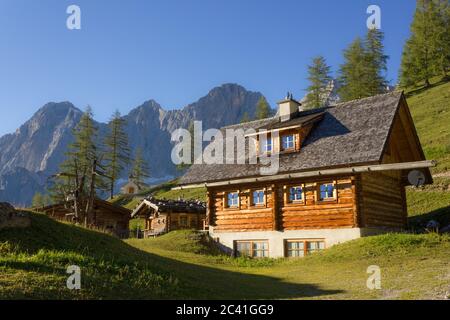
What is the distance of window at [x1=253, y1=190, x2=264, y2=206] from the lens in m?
26.3

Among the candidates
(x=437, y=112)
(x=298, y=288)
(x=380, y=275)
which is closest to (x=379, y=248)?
(x=380, y=275)

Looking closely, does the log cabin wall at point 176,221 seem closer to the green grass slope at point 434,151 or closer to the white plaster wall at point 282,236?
the white plaster wall at point 282,236

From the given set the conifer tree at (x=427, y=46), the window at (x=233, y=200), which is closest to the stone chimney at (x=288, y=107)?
the window at (x=233, y=200)

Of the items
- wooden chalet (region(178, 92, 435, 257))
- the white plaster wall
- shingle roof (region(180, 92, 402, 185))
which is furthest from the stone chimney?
the white plaster wall

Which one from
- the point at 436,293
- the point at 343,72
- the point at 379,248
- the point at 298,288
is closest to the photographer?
the point at 436,293

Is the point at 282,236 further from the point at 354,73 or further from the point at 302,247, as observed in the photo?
the point at 354,73

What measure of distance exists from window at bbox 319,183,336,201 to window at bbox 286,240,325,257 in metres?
2.37

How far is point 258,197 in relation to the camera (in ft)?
86.7

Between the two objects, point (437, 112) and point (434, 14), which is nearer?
point (437, 112)

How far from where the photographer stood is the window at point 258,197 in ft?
86.2

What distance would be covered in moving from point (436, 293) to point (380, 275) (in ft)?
15.0

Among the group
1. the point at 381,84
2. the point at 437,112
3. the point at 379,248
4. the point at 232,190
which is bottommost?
the point at 379,248
